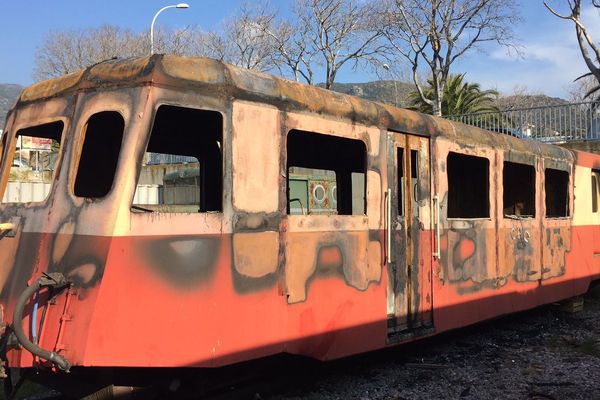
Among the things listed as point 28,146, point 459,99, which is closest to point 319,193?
point 28,146

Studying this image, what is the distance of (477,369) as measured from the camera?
19.3ft

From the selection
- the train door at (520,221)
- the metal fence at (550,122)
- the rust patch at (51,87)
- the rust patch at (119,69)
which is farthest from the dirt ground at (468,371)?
the metal fence at (550,122)

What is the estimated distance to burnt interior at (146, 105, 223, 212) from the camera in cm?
456

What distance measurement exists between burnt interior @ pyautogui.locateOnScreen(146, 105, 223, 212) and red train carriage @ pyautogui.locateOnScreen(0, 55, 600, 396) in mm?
26

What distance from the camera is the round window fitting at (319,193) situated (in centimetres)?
905

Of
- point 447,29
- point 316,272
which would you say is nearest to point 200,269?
point 316,272

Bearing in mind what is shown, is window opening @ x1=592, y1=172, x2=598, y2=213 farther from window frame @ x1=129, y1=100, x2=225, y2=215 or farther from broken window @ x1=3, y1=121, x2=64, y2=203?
broken window @ x1=3, y1=121, x2=64, y2=203

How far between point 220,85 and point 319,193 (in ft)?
18.5

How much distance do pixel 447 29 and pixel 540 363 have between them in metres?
21.5

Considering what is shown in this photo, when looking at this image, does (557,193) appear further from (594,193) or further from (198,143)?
(198,143)

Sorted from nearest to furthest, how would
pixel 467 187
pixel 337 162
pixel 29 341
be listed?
1. pixel 29 341
2. pixel 337 162
3. pixel 467 187

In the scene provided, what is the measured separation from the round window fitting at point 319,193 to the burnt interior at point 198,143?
10.6ft

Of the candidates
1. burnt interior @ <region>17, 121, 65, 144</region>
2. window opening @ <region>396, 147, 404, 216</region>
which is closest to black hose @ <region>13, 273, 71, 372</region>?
burnt interior @ <region>17, 121, 65, 144</region>

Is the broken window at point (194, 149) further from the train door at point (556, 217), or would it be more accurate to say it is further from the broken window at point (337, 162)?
the train door at point (556, 217)
